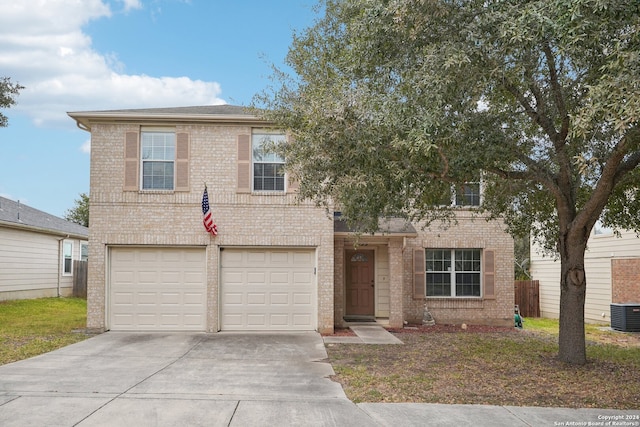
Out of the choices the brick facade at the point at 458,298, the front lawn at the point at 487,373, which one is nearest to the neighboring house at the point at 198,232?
the brick facade at the point at 458,298

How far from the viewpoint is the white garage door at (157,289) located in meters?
13.9

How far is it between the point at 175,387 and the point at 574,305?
6787 millimetres

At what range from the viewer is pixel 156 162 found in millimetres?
13922

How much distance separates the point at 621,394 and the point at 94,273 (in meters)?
11.6

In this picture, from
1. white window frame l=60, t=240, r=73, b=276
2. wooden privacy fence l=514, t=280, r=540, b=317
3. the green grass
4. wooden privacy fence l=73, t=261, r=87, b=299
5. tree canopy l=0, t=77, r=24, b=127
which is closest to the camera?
the green grass

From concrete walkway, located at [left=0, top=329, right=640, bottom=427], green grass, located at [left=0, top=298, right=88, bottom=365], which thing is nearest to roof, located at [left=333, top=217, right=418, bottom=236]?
concrete walkway, located at [left=0, top=329, right=640, bottom=427]

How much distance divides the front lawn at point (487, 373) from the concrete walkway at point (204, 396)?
1.41 ft

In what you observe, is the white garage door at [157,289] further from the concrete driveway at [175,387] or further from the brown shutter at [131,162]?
the concrete driveway at [175,387]

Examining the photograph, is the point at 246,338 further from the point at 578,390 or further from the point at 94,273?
the point at 578,390

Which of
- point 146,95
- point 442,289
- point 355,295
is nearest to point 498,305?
point 442,289

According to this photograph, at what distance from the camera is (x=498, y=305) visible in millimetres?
16109

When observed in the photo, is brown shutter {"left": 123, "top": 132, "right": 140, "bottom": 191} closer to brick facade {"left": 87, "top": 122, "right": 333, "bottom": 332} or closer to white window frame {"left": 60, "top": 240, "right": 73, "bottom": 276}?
brick facade {"left": 87, "top": 122, "right": 333, "bottom": 332}

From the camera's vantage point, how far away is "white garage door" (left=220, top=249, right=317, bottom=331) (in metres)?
14.0

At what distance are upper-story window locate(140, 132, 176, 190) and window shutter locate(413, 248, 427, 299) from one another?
7.28 m
